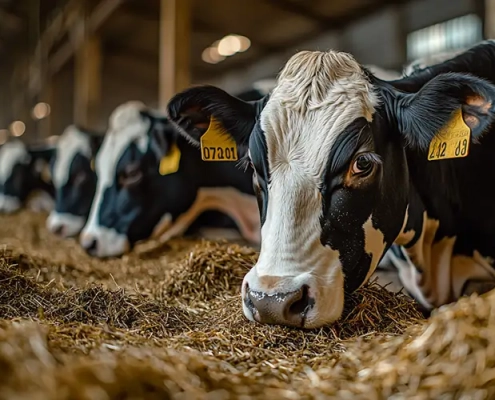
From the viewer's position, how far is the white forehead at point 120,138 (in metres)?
3.89

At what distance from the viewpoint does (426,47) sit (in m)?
9.10

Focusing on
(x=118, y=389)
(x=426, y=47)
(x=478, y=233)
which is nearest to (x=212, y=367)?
(x=118, y=389)

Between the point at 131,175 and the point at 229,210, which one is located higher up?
the point at 131,175

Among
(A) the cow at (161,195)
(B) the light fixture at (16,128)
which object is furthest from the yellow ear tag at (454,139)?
(B) the light fixture at (16,128)

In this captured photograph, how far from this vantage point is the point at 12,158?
7.45 m

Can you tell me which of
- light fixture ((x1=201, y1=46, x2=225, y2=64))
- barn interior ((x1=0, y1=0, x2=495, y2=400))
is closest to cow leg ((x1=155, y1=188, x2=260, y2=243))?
barn interior ((x1=0, y1=0, x2=495, y2=400))

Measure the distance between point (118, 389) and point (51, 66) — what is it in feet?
40.0

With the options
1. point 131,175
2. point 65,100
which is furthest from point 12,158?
point 65,100

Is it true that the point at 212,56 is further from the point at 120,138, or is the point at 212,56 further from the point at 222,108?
the point at 222,108

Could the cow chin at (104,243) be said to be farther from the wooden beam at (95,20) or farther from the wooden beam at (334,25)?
the wooden beam at (334,25)

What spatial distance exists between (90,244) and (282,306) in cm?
249

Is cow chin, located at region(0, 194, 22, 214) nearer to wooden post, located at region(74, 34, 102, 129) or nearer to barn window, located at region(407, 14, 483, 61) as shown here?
wooden post, located at region(74, 34, 102, 129)

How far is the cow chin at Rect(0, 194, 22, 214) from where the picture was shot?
278 inches

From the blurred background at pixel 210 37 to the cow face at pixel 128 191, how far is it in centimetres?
72
